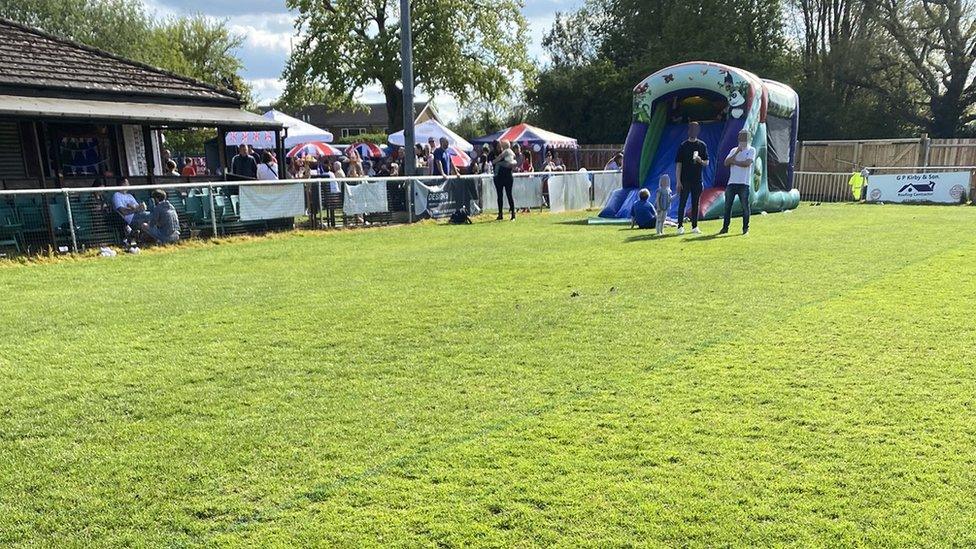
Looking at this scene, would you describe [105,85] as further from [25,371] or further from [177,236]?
[25,371]

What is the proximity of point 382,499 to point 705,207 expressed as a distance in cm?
1163

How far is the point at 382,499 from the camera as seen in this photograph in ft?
8.97

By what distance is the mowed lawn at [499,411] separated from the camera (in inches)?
102

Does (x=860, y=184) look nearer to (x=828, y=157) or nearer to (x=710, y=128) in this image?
(x=828, y=157)

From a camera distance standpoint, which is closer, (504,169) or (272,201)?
(272,201)

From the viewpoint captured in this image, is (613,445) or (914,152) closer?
(613,445)

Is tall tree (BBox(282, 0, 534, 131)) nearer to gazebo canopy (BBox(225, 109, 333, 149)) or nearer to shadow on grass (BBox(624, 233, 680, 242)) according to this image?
gazebo canopy (BBox(225, 109, 333, 149))

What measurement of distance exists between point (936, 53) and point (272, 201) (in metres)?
30.4

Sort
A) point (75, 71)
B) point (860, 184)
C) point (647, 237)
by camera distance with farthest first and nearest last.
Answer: point (860, 184)
point (75, 71)
point (647, 237)

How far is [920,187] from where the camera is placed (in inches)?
733

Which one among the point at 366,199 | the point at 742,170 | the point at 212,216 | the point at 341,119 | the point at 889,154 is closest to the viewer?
the point at 742,170

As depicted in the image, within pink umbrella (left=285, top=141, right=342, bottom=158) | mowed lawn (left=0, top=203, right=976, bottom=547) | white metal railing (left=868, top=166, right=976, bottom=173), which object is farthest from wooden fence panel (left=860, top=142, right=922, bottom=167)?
pink umbrella (left=285, top=141, right=342, bottom=158)

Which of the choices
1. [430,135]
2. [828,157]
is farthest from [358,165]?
[828,157]

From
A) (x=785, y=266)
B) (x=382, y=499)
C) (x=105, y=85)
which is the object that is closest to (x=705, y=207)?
(x=785, y=266)
